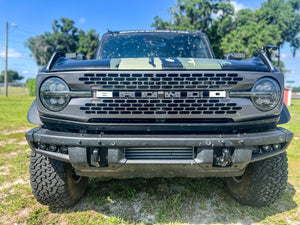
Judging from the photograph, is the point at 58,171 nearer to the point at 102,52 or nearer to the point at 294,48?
the point at 102,52

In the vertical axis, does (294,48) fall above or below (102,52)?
above

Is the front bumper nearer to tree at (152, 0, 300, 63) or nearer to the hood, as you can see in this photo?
the hood

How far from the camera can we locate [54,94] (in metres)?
2.01

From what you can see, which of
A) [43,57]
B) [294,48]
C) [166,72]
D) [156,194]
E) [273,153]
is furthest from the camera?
[43,57]

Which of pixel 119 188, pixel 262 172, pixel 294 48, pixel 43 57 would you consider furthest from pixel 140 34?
pixel 43 57

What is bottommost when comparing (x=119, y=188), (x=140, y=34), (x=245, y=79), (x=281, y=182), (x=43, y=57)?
(x=119, y=188)

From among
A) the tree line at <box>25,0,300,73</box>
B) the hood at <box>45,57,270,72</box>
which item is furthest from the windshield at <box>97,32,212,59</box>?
the tree line at <box>25,0,300,73</box>

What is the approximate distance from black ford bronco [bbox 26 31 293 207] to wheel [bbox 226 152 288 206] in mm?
365

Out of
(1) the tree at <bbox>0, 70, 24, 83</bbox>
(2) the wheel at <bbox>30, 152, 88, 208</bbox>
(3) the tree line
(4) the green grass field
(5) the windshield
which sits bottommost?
(4) the green grass field

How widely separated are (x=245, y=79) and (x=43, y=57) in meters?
47.8

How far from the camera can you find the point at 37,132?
2.05m

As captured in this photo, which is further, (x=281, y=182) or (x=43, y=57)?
(x=43, y=57)

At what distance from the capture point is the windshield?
342 centimetres

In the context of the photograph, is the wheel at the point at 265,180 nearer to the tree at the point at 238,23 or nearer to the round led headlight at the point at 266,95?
the round led headlight at the point at 266,95
